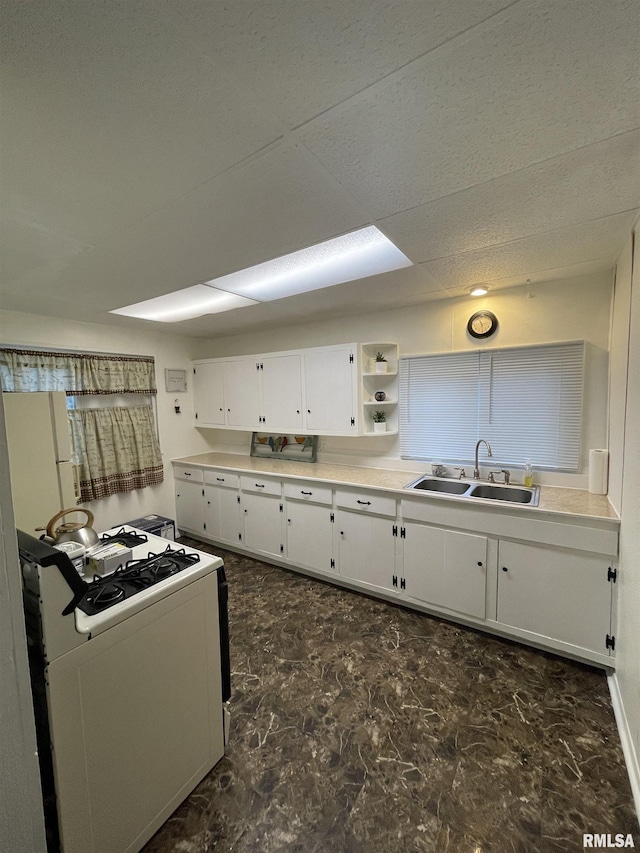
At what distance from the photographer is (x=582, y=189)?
1.36 meters

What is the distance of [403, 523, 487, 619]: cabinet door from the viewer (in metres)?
2.39

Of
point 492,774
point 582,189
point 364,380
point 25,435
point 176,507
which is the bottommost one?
point 492,774

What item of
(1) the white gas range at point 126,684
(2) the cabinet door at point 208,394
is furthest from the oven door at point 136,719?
(2) the cabinet door at point 208,394

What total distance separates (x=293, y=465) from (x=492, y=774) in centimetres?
266

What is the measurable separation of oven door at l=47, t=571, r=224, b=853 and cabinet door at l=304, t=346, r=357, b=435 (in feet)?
6.41

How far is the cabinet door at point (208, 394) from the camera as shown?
13.7 ft

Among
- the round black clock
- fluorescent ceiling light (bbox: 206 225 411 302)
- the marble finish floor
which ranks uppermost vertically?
fluorescent ceiling light (bbox: 206 225 411 302)

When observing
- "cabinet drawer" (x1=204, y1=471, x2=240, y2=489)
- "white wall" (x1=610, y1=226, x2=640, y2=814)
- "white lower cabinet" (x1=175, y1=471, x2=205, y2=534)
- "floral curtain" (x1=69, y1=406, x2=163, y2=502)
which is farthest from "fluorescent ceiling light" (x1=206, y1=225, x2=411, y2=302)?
"white lower cabinet" (x1=175, y1=471, x2=205, y2=534)

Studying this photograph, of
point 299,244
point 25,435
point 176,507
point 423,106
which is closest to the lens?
point 423,106

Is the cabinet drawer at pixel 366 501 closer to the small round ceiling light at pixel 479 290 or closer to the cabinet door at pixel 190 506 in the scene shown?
the small round ceiling light at pixel 479 290

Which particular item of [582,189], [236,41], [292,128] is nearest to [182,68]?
[236,41]

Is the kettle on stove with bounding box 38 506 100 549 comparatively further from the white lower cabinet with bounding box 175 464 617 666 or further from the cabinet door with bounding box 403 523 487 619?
the cabinet door with bounding box 403 523 487 619

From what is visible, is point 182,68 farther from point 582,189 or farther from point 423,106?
point 582,189

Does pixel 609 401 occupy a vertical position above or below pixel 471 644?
above
